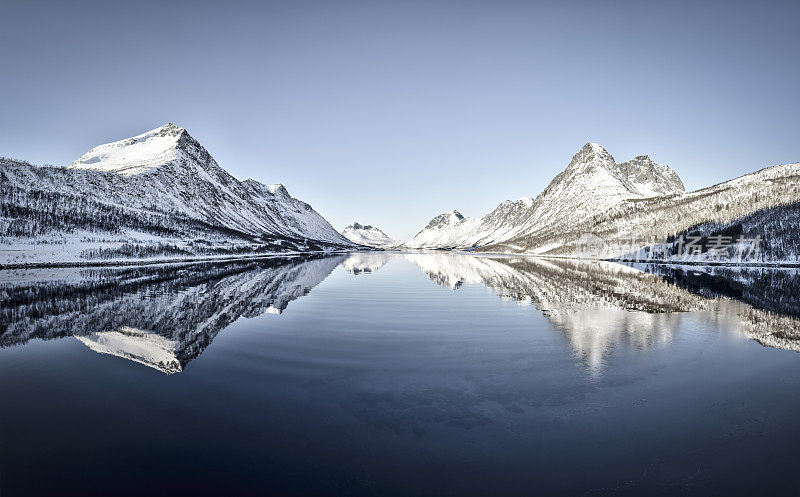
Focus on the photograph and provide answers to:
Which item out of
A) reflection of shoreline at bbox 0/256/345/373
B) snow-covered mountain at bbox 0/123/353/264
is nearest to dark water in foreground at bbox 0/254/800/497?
reflection of shoreline at bbox 0/256/345/373

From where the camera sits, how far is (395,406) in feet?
42.8

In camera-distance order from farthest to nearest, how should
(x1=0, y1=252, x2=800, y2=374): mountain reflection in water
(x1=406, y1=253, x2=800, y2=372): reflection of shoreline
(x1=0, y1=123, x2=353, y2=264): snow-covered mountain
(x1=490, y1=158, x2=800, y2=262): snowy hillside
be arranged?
(x1=490, y1=158, x2=800, y2=262): snowy hillside, (x1=0, y1=123, x2=353, y2=264): snow-covered mountain, (x1=406, y1=253, x2=800, y2=372): reflection of shoreline, (x1=0, y1=252, x2=800, y2=374): mountain reflection in water

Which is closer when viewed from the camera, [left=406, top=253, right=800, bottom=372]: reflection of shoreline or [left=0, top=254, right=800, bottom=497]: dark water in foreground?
[left=0, top=254, right=800, bottom=497]: dark water in foreground

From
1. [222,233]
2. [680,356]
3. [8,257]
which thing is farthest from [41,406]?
[222,233]

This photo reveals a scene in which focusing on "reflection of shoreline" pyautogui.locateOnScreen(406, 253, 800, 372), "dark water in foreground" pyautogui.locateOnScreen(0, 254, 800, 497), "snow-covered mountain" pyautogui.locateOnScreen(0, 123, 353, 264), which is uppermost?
"snow-covered mountain" pyautogui.locateOnScreen(0, 123, 353, 264)

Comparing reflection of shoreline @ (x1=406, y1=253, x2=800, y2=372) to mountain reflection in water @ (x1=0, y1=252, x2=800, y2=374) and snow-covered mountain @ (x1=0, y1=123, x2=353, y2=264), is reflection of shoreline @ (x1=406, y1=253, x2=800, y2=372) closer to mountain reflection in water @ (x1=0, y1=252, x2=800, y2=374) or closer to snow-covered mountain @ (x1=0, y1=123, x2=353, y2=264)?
mountain reflection in water @ (x1=0, y1=252, x2=800, y2=374)

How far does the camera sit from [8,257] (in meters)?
88.8

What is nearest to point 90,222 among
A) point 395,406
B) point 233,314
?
point 233,314

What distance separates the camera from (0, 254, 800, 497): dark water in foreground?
913 cm

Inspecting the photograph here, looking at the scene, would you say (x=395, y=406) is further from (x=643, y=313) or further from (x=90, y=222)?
(x=90, y=222)

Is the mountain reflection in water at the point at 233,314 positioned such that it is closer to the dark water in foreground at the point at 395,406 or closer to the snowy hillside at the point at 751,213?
the dark water in foreground at the point at 395,406

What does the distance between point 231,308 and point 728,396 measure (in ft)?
102

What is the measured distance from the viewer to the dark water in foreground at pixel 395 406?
360 inches

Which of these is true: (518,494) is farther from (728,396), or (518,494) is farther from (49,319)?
(49,319)
